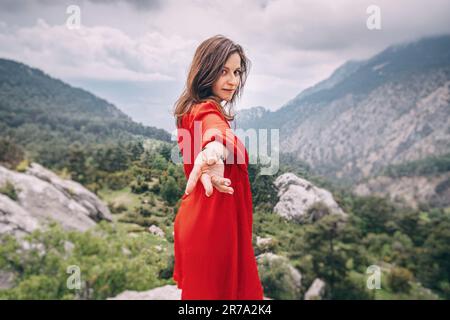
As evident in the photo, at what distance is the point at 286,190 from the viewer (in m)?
4.38

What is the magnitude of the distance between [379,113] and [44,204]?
4456mm

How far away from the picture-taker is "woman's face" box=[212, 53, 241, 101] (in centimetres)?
160

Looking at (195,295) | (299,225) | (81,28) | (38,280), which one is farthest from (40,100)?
(195,295)

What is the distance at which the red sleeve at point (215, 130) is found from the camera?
1.32m


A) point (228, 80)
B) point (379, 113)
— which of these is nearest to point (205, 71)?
point (228, 80)

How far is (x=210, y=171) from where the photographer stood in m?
1.31

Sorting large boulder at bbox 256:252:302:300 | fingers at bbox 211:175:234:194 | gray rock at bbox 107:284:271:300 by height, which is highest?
fingers at bbox 211:175:234:194

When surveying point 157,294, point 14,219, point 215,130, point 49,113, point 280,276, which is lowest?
point 157,294

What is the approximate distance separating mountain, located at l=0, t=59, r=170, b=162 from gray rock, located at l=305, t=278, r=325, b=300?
286cm

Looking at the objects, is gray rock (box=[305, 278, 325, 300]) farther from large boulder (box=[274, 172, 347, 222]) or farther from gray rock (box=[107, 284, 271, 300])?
gray rock (box=[107, 284, 271, 300])

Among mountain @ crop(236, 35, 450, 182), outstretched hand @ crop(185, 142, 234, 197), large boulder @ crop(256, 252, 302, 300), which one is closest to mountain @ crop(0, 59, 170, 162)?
large boulder @ crop(256, 252, 302, 300)

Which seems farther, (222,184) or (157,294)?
(157,294)

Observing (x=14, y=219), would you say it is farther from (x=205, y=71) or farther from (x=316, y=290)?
(x=205, y=71)
